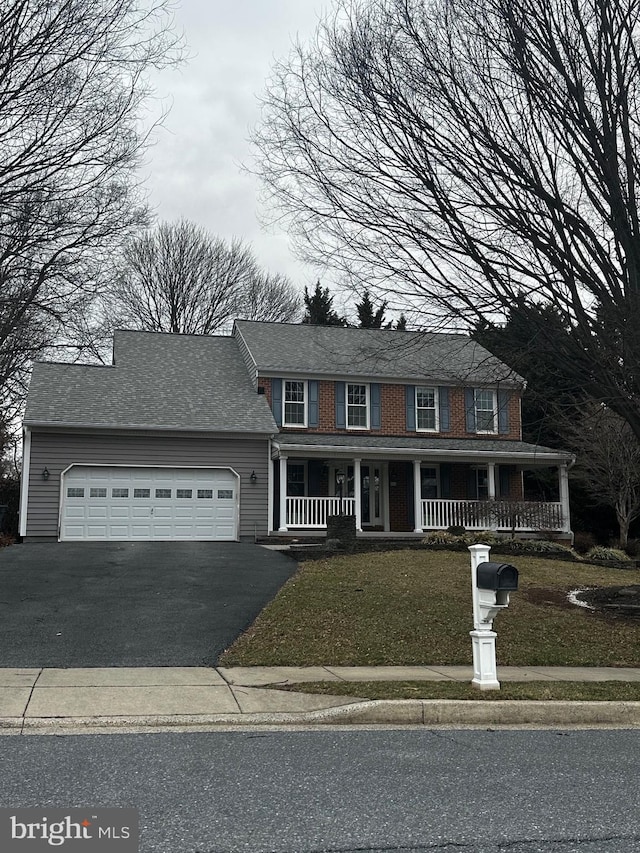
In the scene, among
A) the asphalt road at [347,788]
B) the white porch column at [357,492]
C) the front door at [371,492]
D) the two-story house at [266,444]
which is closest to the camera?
the asphalt road at [347,788]

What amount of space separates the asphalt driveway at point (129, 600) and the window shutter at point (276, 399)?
6278 mm

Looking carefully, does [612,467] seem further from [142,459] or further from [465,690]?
[465,690]

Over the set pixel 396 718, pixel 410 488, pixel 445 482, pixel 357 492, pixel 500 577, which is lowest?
pixel 396 718

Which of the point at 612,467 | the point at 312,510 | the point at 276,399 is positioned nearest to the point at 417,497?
the point at 312,510

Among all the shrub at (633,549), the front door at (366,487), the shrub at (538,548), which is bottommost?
the shrub at (633,549)


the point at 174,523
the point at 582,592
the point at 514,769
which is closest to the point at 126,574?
the point at 174,523

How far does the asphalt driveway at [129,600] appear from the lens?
31.5 ft

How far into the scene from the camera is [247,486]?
2303 centimetres

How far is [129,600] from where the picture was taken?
42.0 feet

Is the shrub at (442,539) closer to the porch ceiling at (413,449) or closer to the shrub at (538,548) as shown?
the shrub at (538,548)

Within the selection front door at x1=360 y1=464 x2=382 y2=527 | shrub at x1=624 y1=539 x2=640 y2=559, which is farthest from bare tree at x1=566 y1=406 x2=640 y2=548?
front door at x1=360 y1=464 x2=382 y2=527

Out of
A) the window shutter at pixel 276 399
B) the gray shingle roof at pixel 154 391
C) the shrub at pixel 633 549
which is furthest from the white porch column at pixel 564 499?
the gray shingle roof at pixel 154 391

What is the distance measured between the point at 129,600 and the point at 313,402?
1351cm

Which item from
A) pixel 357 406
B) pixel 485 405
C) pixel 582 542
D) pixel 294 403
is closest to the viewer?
pixel 294 403
